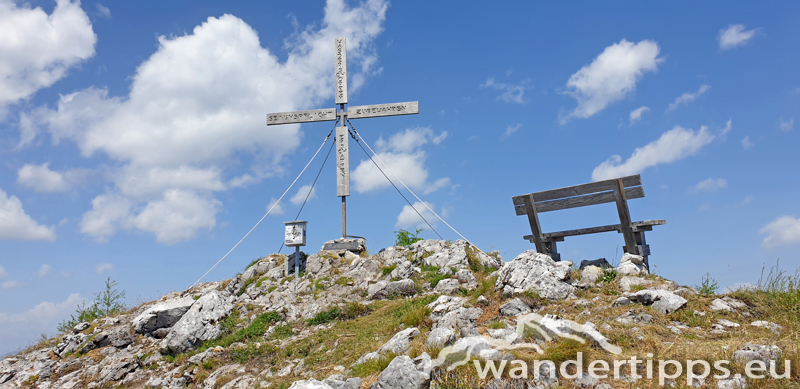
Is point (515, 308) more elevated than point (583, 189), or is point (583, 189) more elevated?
point (583, 189)

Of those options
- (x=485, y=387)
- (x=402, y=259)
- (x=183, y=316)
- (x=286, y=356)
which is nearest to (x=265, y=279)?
(x=183, y=316)

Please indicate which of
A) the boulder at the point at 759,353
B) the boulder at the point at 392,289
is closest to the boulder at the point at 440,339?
the boulder at the point at 759,353

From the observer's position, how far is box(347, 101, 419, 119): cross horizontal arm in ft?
57.3

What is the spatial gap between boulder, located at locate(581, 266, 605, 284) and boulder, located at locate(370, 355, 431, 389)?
6.21 m

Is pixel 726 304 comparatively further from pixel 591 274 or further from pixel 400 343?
pixel 400 343

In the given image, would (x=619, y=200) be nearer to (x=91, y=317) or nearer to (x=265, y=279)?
(x=265, y=279)

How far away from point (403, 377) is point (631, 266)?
7.48 meters

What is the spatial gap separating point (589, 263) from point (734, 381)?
24.1 feet

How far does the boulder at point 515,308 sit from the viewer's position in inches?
350

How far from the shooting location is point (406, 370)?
6.02 metres

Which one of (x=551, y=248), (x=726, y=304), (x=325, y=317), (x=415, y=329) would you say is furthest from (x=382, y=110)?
(x=726, y=304)

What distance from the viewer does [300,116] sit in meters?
18.2

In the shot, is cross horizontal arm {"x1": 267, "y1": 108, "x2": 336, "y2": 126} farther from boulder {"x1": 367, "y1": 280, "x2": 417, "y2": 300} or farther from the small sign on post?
boulder {"x1": 367, "y1": 280, "x2": 417, "y2": 300}

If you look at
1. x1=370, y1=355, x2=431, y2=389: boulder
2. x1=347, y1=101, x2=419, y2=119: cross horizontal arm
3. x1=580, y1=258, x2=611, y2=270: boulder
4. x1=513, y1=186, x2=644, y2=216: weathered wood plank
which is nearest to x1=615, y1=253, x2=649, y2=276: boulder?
x1=580, y1=258, x2=611, y2=270: boulder
